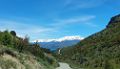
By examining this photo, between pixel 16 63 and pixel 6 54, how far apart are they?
191 cm

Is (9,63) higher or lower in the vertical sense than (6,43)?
lower

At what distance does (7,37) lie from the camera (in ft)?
171

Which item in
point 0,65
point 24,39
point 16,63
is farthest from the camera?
point 24,39

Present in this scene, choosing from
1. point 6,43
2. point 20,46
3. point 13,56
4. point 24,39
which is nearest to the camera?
point 13,56

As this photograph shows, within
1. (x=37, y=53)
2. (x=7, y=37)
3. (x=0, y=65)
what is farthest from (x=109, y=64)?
(x=0, y=65)

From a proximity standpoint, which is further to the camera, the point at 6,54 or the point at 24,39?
the point at 24,39

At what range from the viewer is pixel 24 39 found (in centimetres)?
6912

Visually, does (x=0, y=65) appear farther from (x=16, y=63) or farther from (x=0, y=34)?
(x=0, y=34)

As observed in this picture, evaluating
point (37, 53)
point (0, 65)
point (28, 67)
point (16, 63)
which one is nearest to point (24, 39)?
point (37, 53)

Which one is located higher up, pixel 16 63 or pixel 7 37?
pixel 7 37

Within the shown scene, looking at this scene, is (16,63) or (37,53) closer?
(16,63)

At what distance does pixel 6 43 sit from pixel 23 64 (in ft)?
48.7

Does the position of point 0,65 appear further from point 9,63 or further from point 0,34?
point 0,34

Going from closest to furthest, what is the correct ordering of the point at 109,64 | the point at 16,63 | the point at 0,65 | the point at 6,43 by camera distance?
1. the point at 0,65
2. the point at 16,63
3. the point at 6,43
4. the point at 109,64
